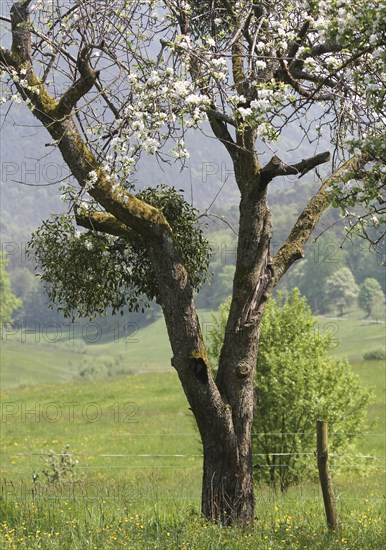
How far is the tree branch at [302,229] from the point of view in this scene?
11.9 m

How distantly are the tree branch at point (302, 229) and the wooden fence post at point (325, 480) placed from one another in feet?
7.12

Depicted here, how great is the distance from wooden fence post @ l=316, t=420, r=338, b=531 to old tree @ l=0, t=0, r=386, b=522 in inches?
38.1

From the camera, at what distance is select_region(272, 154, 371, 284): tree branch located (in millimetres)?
11898

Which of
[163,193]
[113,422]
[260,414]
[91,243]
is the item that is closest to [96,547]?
[91,243]

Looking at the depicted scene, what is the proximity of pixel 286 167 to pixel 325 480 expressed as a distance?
413 centimetres

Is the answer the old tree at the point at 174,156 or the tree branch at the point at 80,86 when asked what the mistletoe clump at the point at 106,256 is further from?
the tree branch at the point at 80,86

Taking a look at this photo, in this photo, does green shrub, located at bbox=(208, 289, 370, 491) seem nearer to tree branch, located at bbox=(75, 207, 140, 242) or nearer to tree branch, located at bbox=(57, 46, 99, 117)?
tree branch, located at bbox=(75, 207, 140, 242)

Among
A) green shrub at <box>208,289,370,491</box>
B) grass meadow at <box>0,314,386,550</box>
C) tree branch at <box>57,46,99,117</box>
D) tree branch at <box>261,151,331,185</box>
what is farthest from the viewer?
green shrub at <box>208,289,370,491</box>

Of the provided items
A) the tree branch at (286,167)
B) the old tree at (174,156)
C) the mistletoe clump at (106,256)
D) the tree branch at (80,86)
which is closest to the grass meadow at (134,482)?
the old tree at (174,156)

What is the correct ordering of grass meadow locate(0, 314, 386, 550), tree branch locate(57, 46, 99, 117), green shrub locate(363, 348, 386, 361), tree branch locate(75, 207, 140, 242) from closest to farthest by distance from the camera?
grass meadow locate(0, 314, 386, 550) < tree branch locate(57, 46, 99, 117) < tree branch locate(75, 207, 140, 242) < green shrub locate(363, 348, 386, 361)

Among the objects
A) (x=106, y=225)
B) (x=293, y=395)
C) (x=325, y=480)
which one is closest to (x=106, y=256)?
(x=106, y=225)

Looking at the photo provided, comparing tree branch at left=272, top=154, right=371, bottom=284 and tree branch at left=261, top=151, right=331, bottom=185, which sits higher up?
tree branch at left=261, top=151, right=331, bottom=185

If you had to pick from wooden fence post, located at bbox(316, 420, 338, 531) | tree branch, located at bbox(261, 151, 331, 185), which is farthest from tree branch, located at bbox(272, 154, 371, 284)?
wooden fence post, located at bbox(316, 420, 338, 531)

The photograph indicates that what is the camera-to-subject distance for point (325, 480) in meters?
11.5
